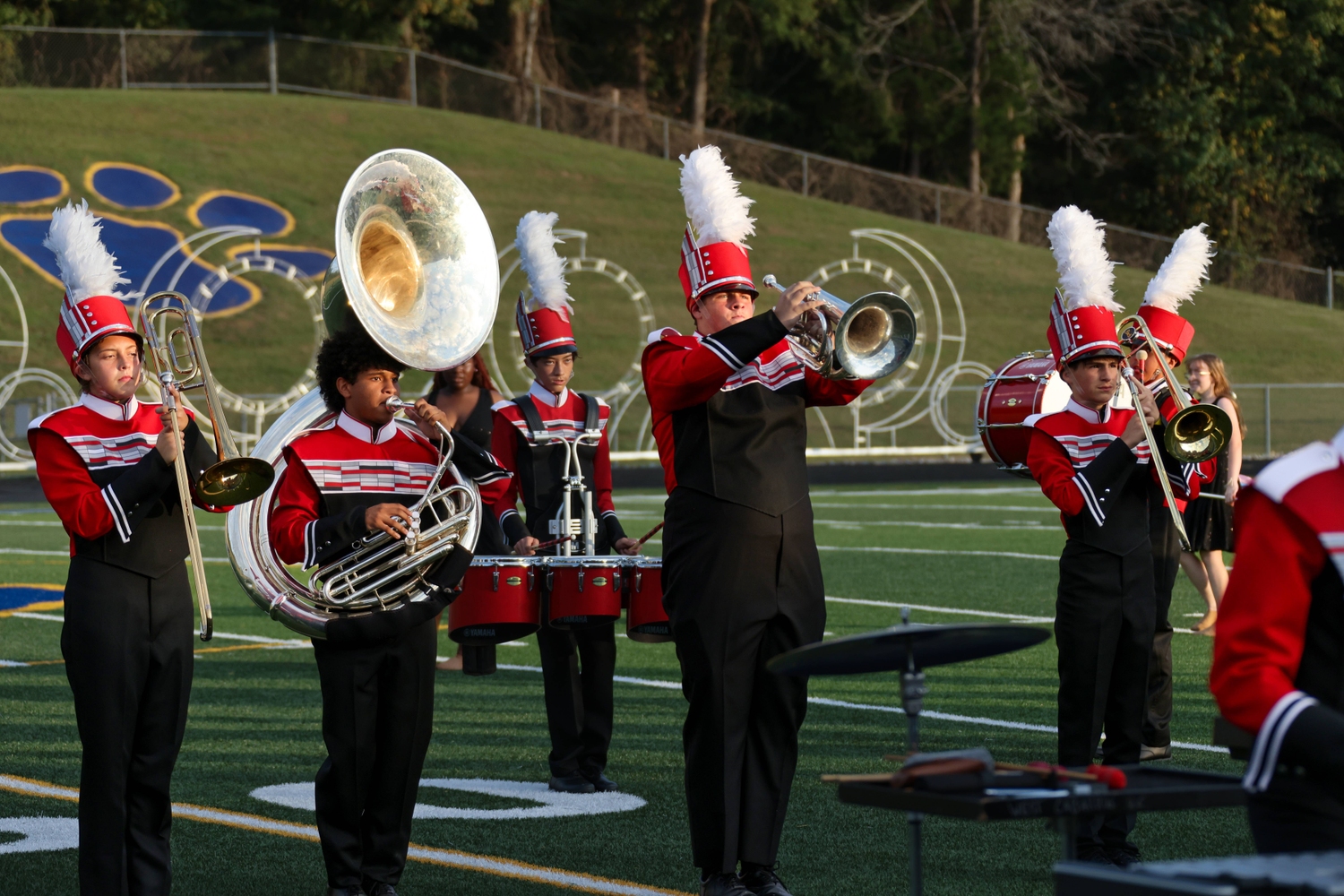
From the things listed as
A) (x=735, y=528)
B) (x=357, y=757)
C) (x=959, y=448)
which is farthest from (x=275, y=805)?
(x=959, y=448)

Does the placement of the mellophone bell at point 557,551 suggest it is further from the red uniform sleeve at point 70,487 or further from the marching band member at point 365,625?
the red uniform sleeve at point 70,487

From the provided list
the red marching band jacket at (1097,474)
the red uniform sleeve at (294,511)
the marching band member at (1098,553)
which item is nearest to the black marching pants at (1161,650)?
the red marching band jacket at (1097,474)

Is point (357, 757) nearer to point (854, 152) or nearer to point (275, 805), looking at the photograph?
point (275, 805)

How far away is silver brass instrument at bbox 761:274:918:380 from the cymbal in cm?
149

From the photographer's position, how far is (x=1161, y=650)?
285 inches

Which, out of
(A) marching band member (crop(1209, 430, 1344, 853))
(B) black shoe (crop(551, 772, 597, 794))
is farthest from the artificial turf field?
(A) marching band member (crop(1209, 430, 1344, 853))

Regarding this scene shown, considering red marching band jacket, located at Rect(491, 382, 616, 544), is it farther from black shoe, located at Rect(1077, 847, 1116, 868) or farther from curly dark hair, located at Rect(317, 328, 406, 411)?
black shoe, located at Rect(1077, 847, 1116, 868)

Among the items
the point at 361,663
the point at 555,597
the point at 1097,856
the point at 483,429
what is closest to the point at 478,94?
the point at 483,429

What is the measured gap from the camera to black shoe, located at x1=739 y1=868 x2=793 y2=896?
4934 mm

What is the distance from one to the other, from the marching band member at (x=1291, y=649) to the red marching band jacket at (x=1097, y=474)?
2540 mm

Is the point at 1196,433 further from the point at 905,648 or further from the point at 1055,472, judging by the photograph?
the point at 905,648

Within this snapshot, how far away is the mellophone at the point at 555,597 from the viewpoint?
6.32 metres

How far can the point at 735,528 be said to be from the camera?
499 cm

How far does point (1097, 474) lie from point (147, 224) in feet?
104
